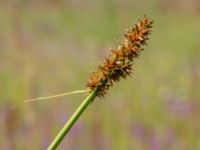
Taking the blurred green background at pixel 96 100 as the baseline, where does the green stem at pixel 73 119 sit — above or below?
above

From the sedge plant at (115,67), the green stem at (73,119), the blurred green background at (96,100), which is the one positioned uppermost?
the sedge plant at (115,67)

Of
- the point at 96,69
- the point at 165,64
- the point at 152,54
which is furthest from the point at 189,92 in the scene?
the point at 152,54

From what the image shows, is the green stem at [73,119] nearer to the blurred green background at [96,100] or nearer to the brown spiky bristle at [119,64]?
the brown spiky bristle at [119,64]

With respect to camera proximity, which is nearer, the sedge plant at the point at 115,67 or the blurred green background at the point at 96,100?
the sedge plant at the point at 115,67

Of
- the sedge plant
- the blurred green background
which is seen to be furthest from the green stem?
the blurred green background

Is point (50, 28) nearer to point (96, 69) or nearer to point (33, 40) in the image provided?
point (33, 40)

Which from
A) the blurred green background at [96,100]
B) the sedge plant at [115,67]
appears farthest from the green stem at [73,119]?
the blurred green background at [96,100]
